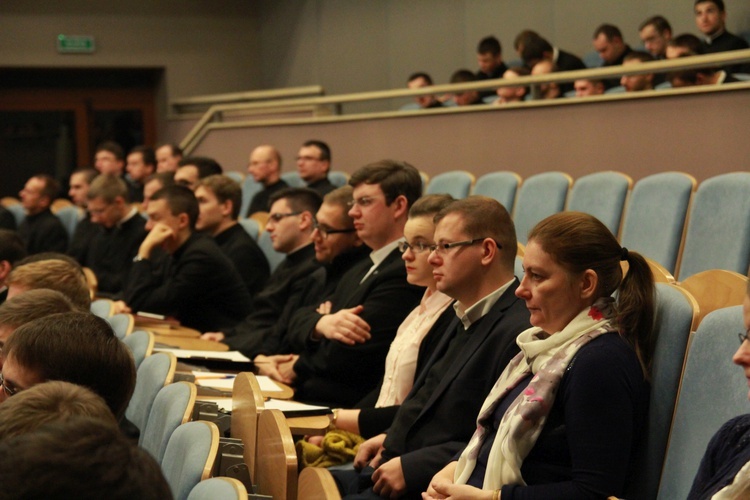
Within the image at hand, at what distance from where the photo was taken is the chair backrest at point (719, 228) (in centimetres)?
307

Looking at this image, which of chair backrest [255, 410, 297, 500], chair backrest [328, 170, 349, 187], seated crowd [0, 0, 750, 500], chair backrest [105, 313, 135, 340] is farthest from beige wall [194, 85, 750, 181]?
chair backrest [255, 410, 297, 500]

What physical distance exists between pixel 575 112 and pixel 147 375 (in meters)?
3.05

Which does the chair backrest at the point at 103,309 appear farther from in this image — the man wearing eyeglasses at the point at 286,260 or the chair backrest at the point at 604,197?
the chair backrest at the point at 604,197

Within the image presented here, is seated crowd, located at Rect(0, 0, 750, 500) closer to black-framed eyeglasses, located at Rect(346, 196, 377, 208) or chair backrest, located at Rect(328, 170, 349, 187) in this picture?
black-framed eyeglasses, located at Rect(346, 196, 377, 208)

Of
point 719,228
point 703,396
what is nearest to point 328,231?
point 719,228

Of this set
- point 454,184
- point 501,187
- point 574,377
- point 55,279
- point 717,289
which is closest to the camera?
point 574,377

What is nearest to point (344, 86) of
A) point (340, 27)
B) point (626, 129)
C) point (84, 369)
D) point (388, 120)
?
point (340, 27)

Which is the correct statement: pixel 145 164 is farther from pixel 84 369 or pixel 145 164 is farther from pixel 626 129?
pixel 84 369

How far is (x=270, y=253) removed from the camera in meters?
4.85

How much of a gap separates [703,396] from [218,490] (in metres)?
0.87

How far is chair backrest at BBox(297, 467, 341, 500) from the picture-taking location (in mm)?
1596

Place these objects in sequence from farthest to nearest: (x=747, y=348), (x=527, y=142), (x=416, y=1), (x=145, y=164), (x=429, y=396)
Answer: (x=416, y=1)
(x=145, y=164)
(x=527, y=142)
(x=429, y=396)
(x=747, y=348)

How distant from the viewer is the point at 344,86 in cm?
994

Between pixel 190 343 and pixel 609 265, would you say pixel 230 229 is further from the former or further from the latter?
pixel 609 265
